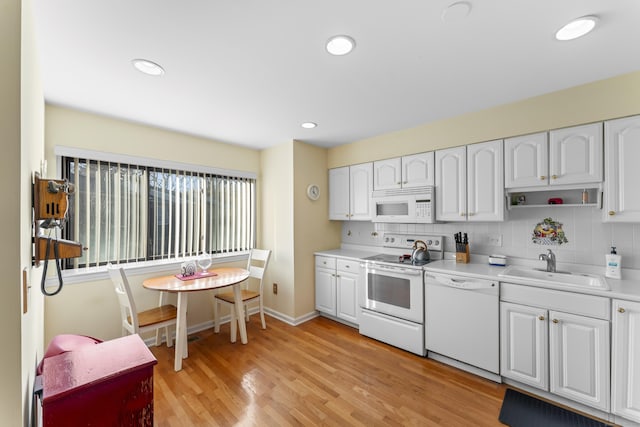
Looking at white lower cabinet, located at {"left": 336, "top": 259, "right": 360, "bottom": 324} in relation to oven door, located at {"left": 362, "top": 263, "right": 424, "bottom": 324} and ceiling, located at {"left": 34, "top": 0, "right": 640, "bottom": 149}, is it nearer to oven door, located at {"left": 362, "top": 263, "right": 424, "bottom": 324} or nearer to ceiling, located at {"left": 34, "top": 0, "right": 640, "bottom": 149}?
oven door, located at {"left": 362, "top": 263, "right": 424, "bottom": 324}

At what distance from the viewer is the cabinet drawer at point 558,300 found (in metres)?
1.82

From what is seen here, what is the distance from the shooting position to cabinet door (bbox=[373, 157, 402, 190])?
3189 mm

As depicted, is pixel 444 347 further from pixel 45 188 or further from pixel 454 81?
pixel 45 188

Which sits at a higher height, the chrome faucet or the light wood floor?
the chrome faucet

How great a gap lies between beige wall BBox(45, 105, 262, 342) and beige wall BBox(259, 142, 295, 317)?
3.16ft

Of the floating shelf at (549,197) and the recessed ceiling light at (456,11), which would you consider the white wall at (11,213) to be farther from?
the floating shelf at (549,197)

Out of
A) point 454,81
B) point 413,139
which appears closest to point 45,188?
point 454,81

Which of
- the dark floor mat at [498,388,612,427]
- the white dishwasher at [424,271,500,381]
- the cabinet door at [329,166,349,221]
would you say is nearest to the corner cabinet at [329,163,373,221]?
the cabinet door at [329,166,349,221]

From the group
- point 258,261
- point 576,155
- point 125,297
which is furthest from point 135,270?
point 576,155

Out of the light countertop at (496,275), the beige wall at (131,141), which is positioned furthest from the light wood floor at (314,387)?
the beige wall at (131,141)

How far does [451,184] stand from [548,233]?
946mm

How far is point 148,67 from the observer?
5.90 ft

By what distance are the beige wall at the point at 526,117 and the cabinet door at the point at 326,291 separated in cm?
164

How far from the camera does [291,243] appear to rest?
11.5ft
